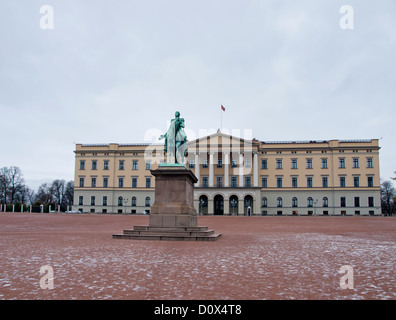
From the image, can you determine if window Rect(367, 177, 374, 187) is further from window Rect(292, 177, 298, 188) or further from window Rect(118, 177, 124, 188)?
window Rect(118, 177, 124, 188)

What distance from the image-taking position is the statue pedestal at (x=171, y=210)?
1355 cm

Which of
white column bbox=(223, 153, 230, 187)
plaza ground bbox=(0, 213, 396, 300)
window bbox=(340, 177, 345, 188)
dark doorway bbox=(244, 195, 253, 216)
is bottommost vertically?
plaza ground bbox=(0, 213, 396, 300)

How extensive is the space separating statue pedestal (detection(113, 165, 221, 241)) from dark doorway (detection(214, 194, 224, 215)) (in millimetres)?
50135

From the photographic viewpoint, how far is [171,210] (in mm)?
13977

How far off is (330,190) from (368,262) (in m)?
60.2

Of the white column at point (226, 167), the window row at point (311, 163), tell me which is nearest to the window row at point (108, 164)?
the white column at point (226, 167)

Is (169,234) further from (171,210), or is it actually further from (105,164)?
(105,164)

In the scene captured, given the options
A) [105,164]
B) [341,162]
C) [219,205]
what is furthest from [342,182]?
[105,164]

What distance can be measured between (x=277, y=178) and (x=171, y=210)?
55525 mm

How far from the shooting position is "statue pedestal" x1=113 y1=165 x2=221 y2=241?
1355 cm

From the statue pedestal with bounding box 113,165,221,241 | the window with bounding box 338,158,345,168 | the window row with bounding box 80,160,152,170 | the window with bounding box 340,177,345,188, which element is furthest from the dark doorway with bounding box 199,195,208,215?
the statue pedestal with bounding box 113,165,221,241

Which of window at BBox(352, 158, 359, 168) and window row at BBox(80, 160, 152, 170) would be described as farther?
window row at BBox(80, 160, 152, 170)

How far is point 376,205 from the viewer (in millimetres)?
63312
